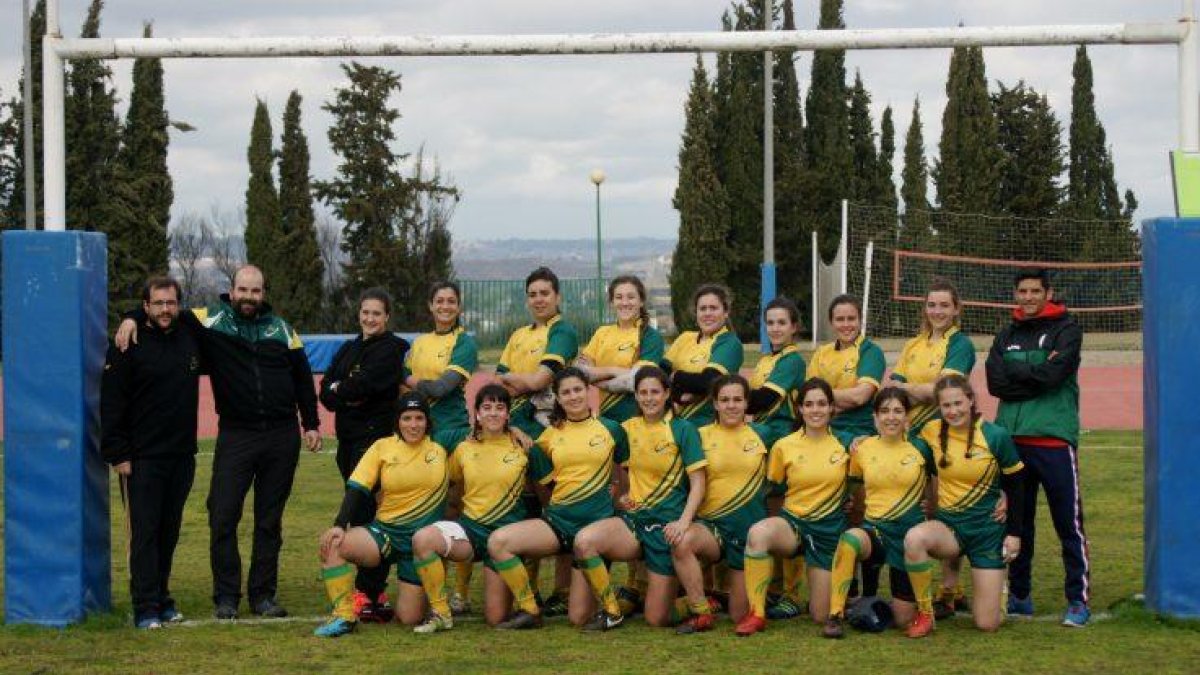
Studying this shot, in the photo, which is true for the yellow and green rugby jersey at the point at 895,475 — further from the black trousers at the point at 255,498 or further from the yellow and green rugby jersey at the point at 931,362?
the black trousers at the point at 255,498

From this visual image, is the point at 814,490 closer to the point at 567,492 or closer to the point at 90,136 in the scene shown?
the point at 567,492

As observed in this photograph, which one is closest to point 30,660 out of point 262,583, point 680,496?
point 262,583

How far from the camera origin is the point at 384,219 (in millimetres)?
35781

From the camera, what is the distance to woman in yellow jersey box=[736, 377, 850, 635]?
6801 mm

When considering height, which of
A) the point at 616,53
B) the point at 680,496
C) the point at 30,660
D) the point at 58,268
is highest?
A: the point at 616,53

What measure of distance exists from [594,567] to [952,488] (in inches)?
62.7

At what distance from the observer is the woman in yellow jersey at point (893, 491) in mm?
6691

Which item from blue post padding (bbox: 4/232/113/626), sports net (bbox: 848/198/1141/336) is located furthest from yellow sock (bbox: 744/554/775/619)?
sports net (bbox: 848/198/1141/336)

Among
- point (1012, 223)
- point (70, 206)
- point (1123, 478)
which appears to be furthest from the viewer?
point (1012, 223)

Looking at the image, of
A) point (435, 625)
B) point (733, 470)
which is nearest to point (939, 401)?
point (733, 470)

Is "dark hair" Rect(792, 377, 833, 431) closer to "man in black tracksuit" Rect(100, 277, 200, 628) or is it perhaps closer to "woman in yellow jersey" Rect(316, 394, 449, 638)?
"woman in yellow jersey" Rect(316, 394, 449, 638)

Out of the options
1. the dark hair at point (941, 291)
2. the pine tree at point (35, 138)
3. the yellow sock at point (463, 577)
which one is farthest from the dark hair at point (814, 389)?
the pine tree at point (35, 138)

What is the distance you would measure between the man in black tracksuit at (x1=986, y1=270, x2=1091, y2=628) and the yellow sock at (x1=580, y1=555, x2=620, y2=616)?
1878mm

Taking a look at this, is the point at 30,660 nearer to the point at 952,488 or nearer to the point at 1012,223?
the point at 952,488
